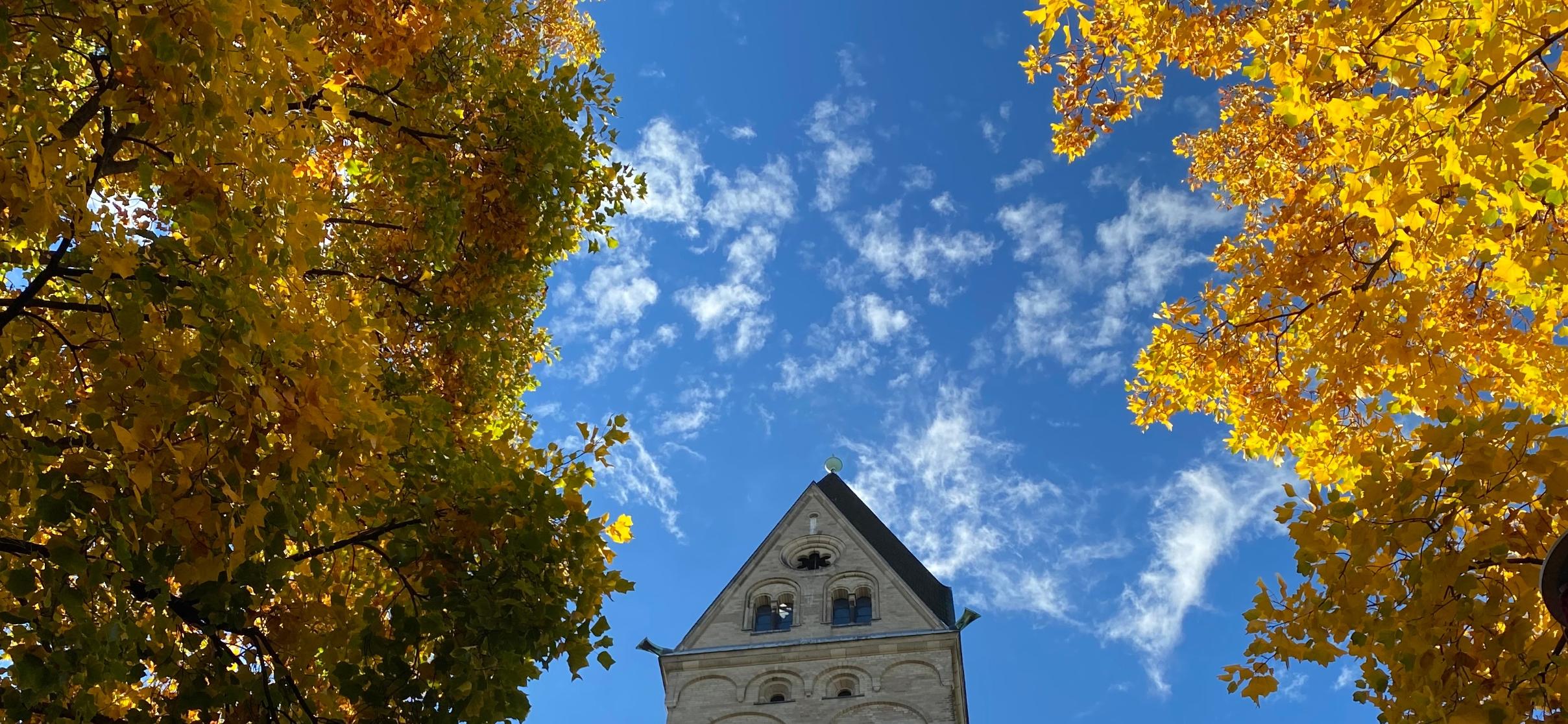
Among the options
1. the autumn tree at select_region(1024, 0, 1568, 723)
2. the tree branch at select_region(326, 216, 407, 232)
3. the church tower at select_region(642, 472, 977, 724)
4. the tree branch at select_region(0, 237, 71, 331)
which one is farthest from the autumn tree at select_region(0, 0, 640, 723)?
the church tower at select_region(642, 472, 977, 724)

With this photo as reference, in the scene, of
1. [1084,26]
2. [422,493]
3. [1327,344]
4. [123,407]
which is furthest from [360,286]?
[1327,344]

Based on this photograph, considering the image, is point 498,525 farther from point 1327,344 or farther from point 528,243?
point 1327,344

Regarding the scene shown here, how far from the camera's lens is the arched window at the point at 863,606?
2673cm

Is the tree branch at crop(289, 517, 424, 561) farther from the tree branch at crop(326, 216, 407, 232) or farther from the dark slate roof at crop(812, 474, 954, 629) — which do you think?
the dark slate roof at crop(812, 474, 954, 629)

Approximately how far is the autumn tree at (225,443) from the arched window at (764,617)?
19204 mm

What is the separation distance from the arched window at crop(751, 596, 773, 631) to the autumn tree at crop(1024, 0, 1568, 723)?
19.4 m

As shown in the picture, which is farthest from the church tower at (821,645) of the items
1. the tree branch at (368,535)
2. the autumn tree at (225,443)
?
the tree branch at (368,535)

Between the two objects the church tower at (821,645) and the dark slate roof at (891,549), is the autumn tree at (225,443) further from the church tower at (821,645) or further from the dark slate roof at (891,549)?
the dark slate roof at (891,549)

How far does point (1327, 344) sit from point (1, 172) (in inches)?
306

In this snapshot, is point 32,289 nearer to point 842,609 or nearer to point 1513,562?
point 1513,562

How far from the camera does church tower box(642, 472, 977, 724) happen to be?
2400cm

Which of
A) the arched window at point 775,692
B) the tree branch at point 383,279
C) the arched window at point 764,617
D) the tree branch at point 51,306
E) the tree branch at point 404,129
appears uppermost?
the arched window at point 764,617

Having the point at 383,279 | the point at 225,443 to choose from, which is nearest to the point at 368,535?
the point at 225,443

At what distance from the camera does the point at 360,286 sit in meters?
10.6
